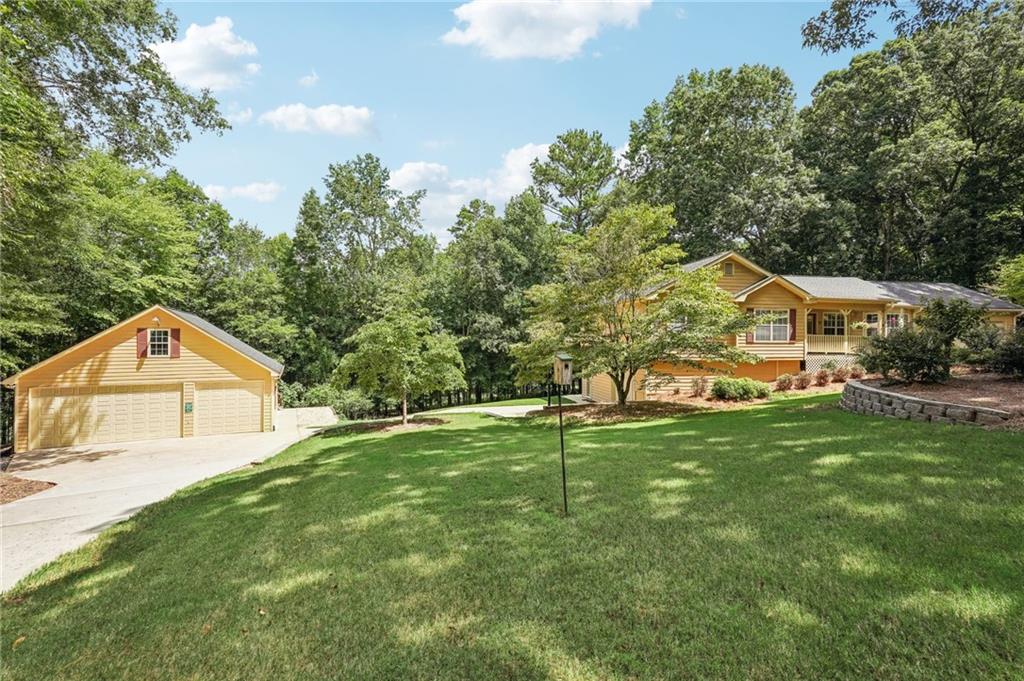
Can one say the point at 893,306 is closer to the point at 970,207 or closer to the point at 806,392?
the point at 806,392

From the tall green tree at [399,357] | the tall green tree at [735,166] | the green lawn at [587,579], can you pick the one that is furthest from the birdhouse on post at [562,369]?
the tall green tree at [735,166]

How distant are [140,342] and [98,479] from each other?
7.27m

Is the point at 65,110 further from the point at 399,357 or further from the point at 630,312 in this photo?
the point at 630,312

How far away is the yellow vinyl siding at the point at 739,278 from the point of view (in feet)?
63.1

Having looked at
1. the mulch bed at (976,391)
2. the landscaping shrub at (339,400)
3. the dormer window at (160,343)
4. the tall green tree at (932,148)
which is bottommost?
the landscaping shrub at (339,400)

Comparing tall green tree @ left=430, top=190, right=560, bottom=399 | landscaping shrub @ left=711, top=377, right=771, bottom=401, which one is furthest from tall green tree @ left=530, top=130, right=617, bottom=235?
landscaping shrub @ left=711, top=377, right=771, bottom=401

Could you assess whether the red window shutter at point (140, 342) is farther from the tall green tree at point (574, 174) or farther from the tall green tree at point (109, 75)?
the tall green tree at point (574, 174)

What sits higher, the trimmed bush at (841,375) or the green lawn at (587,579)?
the trimmed bush at (841,375)

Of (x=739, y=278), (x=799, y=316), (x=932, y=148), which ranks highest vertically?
(x=932, y=148)

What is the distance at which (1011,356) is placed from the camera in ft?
30.6

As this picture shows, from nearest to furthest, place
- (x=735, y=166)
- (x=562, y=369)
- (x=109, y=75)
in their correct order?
(x=562, y=369) → (x=109, y=75) → (x=735, y=166)

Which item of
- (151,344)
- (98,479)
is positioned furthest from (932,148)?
(151,344)

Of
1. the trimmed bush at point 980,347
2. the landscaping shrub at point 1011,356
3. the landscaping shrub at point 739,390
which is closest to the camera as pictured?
the landscaping shrub at point 1011,356

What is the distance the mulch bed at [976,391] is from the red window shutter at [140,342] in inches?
837
